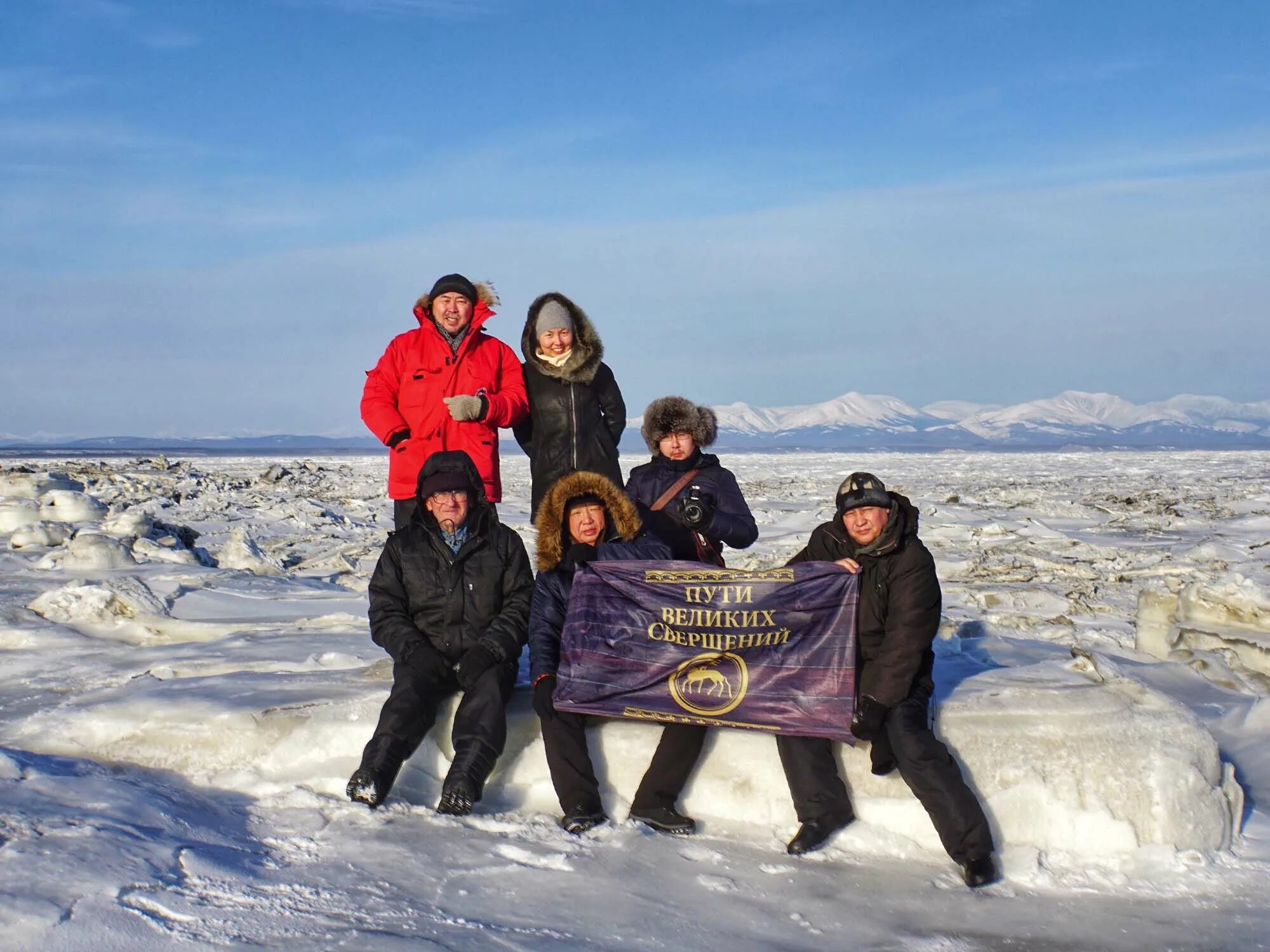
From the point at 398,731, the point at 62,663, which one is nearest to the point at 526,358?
the point at 398,731

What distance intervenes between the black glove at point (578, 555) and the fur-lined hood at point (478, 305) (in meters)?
1.43

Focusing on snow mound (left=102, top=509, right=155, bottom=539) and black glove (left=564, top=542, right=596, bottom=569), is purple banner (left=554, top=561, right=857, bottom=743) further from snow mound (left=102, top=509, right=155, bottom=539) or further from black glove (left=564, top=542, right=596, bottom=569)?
snow mound (left=102, top=509, right=155, bottom=539)

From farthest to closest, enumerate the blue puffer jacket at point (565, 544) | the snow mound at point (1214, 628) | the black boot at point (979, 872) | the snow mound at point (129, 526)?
the snow mound at point (129, 526) < the snow mound at point (1214, 628) < the blue puffer jacket at point (565, 544) < the black boot at point (979, 872)

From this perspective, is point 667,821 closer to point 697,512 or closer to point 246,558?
point 697,512

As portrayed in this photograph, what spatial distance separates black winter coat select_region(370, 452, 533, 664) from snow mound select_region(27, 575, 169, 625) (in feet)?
9.10

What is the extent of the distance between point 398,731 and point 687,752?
45.5 inches

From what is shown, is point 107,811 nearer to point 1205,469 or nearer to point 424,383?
point 424,383

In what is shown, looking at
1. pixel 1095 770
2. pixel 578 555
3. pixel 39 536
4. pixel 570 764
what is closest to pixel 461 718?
pixel 570 764

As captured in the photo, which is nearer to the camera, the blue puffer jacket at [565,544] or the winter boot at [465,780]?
the winter boot at [465,780]

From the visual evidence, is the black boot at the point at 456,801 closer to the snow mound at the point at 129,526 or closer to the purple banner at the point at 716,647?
the purple banner at the point at 716,647

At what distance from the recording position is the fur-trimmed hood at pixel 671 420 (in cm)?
548

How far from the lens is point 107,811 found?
3.61 metres

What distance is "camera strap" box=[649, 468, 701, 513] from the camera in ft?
17.7

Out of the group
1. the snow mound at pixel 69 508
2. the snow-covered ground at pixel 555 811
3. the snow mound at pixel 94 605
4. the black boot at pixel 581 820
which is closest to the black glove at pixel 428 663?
the snow-covered ground at pixel 555 811
